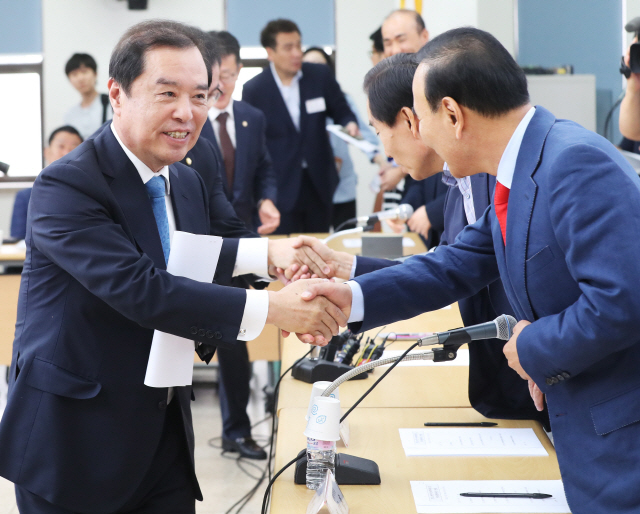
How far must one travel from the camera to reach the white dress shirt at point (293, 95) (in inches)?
198

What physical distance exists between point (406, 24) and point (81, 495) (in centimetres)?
332

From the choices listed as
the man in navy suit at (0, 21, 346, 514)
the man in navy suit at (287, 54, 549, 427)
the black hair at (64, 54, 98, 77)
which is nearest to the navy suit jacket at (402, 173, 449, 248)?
the man in navy suit at (287, 54, 549, 427)

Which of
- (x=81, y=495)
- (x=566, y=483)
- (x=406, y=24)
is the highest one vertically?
(x=406, y=24)

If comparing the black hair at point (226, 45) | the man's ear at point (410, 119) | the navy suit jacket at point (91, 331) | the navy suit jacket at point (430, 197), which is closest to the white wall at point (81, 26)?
the black hair at point (226, 45)

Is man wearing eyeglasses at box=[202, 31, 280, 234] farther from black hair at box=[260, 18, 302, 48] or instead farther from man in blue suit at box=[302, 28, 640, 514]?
man in blue suit at box=[302, 28, 640, 514]

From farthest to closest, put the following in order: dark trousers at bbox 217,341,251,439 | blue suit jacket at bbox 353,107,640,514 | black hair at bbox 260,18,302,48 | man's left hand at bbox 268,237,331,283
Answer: black hair at bbox 260,18,302,48 → dark trousers at bbox 217,341,251,439 → man's left hand at bbox 268,237,331,283 → blue suit jacket at bbox 353,107,640,514

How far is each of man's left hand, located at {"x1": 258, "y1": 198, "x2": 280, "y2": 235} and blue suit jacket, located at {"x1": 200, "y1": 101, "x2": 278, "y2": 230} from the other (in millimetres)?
97

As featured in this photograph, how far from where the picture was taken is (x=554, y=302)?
119cm

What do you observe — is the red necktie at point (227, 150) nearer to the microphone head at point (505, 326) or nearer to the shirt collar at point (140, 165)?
the shirt collar at point (140, 165)

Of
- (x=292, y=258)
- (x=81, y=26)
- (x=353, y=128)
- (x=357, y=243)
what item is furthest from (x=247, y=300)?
(x=81, y=26)

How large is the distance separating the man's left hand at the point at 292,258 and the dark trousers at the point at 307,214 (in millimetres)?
2752

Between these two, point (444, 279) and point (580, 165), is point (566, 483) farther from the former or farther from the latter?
point (444, 279)

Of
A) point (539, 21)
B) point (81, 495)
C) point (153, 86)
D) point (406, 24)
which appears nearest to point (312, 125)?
point (406, 24)

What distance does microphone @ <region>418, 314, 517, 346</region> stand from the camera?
136 cm
